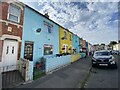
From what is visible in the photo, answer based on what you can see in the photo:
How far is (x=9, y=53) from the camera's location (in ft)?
30.1

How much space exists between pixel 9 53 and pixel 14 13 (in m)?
3.21

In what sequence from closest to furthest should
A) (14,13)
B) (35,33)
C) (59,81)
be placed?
(59,81) < (14,13) < (35,33)

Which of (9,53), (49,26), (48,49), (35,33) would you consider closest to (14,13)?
(35,33)

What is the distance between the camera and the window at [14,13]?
938cm

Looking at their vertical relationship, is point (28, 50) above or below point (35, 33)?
below

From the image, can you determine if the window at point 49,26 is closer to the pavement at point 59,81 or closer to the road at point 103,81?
the pavement at point 59,81

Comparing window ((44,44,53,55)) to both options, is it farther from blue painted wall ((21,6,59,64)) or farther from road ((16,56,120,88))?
road ((16,56,120,88))

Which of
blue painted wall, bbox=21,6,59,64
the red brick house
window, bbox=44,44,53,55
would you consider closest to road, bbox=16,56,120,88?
the red brick house

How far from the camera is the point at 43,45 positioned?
1373cm

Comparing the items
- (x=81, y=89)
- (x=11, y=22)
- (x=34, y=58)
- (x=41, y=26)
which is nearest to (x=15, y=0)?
(x=11, y=22)

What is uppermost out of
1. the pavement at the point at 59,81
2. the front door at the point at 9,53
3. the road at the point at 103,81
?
the front door at the point at 9,53

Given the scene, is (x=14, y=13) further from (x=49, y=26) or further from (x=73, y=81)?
(x=73, y=81)

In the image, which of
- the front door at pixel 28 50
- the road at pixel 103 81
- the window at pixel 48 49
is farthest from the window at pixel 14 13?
the road at pixel 103 81

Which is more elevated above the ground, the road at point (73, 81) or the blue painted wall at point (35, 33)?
the blue painted wall at point (35, 33)
